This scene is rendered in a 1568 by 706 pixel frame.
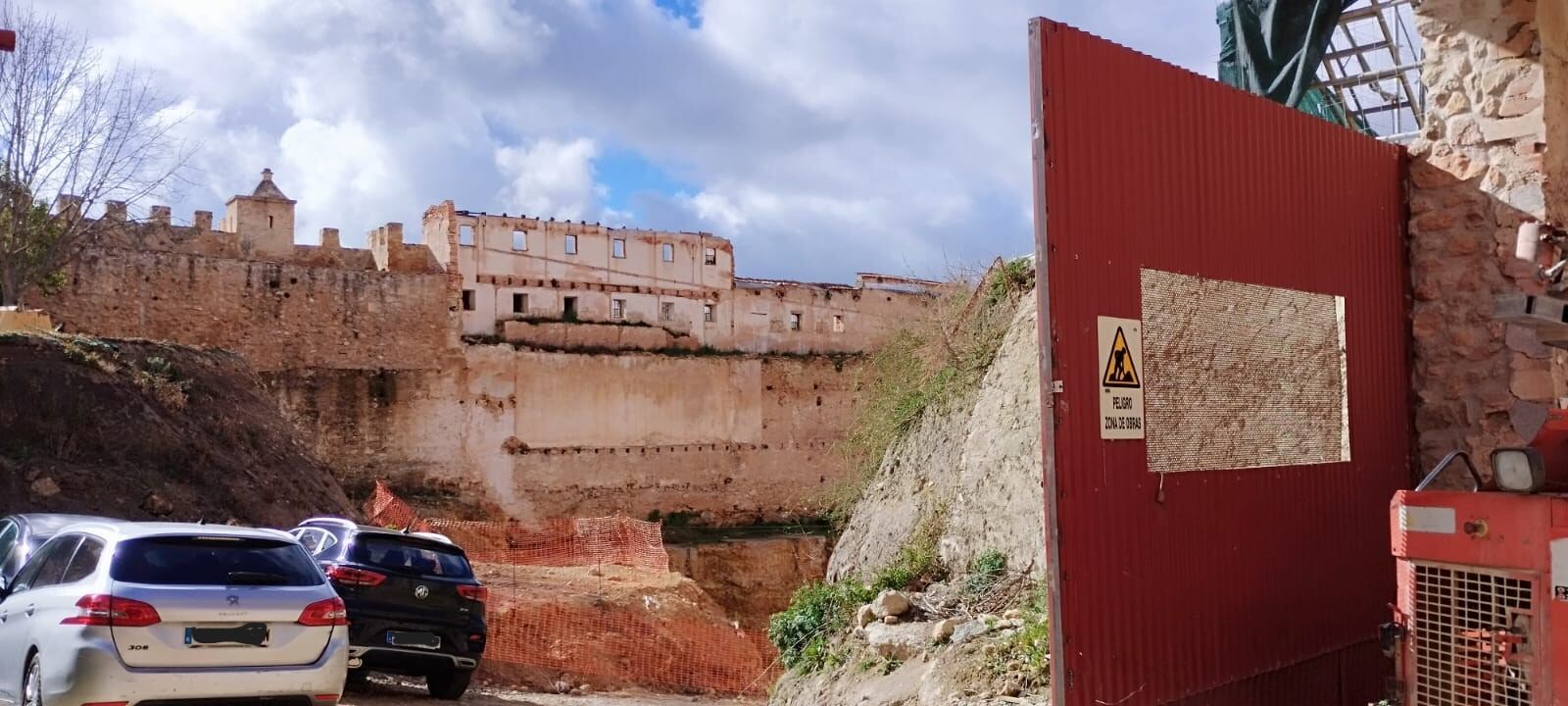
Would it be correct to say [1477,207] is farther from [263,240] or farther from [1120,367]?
[263,240]

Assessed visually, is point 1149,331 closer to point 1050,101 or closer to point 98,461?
point 1050,101

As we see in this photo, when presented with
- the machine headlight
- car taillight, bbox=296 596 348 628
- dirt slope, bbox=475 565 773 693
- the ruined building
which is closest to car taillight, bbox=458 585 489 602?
car taillight, bbox=296 596 348 628

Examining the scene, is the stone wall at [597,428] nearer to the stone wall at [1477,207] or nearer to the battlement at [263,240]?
the battlement at [263,240]

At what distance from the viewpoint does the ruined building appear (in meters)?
30.6

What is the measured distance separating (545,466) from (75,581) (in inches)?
1073

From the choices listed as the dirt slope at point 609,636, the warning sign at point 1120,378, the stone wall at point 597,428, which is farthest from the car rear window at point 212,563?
the stone wall at point 597,428

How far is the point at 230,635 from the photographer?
7.32 metres

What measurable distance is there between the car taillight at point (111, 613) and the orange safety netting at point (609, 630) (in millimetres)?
8898

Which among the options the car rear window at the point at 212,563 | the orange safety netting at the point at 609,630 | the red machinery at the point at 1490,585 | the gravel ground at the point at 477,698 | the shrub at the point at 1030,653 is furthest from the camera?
the orange safety netting at the point at 609,630

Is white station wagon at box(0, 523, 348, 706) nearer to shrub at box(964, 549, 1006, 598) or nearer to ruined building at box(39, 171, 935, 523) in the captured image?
shrub at box(964, 549, 1006, 598)

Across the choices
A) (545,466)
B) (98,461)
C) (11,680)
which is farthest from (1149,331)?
(545,466)

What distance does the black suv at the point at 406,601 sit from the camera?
10.8 metres

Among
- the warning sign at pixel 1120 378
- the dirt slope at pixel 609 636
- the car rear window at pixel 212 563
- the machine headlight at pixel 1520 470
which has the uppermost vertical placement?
the warning sign at pixel 1120 378

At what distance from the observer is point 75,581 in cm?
736
